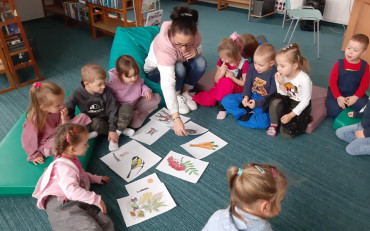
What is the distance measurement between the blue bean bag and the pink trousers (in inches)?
46.5

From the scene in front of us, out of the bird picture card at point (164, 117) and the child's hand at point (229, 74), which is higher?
the child's hand at point (229, 74)

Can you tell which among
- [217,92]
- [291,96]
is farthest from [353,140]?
[217,92]

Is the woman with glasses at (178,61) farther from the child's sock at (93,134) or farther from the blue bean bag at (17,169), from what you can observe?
the blue bean bag at (17,169)

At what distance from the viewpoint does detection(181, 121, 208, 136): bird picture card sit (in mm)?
2422

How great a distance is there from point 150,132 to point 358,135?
5.39 ft

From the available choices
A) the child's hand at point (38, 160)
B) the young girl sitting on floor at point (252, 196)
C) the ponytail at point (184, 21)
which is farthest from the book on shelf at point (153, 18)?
the young girl sitting on floor at point (252, 196)

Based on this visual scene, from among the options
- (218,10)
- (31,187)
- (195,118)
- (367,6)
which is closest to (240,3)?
(218,10)

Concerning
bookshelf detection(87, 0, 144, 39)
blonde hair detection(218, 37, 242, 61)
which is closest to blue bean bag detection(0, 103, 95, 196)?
blonde hair detection(218, 37, 242, 61)

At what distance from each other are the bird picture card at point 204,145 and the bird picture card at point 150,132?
0.26 m

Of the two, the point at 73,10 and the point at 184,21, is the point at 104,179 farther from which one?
the point at 73,10

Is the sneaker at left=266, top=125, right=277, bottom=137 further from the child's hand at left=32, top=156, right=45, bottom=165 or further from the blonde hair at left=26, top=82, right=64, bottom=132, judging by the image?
the child's hand at left=32, top=156, right=45, bottom=165

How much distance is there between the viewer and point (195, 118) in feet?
8.63

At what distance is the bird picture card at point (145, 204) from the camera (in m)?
1.72

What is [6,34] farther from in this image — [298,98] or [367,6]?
[367,6]
